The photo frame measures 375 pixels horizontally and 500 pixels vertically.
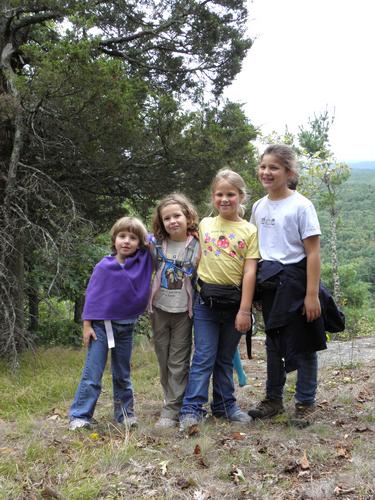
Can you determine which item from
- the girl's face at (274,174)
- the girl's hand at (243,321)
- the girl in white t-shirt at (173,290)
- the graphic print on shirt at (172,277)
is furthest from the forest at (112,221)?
the girl's face at (274,174)

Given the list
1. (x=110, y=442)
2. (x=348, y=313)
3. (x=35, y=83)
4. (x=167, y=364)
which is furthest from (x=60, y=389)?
(x=348, y=313)

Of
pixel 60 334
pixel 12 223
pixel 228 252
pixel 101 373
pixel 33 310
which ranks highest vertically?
pixel 12 223

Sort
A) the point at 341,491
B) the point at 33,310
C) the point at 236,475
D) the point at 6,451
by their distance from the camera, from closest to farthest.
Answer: the point at 341,491, the point at 236,475, the point at 6,451, the point at 33,310

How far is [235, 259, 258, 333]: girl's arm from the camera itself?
132 inches

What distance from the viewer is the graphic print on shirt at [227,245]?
11.3 feet

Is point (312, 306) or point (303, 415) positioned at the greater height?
point (312, 306)

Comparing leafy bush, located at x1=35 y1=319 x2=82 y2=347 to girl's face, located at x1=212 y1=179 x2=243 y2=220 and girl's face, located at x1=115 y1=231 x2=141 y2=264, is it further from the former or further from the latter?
girl's face, located at x1=212 y1=179 x2=243 y2=220

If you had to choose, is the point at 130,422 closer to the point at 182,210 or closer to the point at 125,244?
the point at 125,244

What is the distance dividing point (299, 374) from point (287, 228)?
3.59 feet

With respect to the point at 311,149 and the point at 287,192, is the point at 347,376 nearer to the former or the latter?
the point at 287,192

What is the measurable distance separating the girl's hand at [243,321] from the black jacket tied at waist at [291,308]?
153mm

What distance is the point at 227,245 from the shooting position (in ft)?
11.3

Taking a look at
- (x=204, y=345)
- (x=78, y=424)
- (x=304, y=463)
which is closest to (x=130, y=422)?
(x=78, y=424)

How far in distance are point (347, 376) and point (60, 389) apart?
3.08 m
